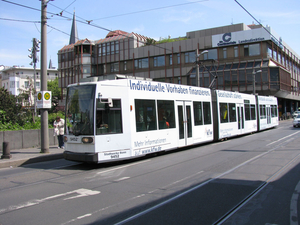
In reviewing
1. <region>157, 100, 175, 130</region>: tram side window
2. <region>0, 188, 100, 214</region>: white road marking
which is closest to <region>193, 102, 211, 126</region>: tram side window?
<region>157, 100, 175, 130</region>: tram side window

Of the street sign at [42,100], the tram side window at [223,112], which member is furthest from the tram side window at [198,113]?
the street sign at [42,100]

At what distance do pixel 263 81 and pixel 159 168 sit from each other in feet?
130

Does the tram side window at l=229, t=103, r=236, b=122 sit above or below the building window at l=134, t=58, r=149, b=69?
below

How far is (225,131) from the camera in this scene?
1747 cm

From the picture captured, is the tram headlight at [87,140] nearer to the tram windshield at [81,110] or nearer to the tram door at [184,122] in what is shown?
the tram windshield at [81,110]

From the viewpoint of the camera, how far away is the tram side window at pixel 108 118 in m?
9.23

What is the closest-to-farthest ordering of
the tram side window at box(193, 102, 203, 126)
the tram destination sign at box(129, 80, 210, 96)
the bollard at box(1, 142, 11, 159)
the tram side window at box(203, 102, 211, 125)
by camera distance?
1. the tram destination sign at box(129, 80, 210, 96)
2. the bollard at box(1, 142, 11, 159)
3. the tram side window at box(193, 102, 203, 126)
4. the tram side window at box(203, 102, 211, 125)

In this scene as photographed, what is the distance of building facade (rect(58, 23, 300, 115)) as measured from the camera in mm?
44594

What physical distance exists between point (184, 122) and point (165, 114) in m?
1.62

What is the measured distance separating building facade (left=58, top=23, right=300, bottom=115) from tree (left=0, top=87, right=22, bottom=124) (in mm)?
25048

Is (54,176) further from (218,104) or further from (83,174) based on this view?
(218,104)

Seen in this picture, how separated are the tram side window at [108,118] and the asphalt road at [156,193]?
134 cm

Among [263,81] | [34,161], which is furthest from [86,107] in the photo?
[263,81]

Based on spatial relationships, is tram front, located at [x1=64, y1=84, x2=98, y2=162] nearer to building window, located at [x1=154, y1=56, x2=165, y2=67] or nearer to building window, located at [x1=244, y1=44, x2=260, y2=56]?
building window, located at [x1=244, y1=44, x2=260, y2=56]
